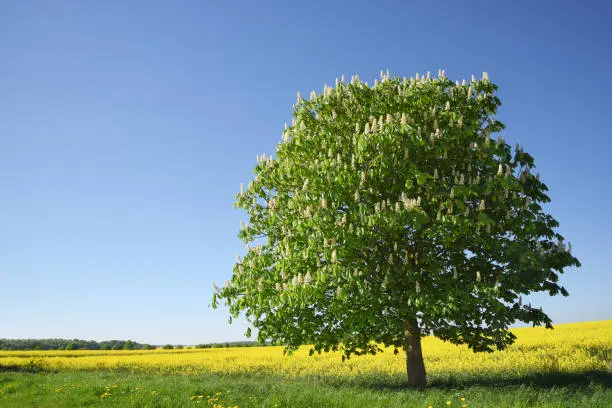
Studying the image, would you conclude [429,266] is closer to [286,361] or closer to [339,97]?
[339,97]

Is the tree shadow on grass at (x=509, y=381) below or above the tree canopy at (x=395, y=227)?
below

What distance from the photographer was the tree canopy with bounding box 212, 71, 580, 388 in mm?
15328

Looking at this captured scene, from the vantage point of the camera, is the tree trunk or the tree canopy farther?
the tree trunk

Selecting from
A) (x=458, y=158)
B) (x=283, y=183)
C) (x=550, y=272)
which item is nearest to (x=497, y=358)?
(x=550, y=272)

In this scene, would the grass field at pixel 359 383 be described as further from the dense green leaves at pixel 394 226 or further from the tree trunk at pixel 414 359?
the dense green leaves at pixel 394 226

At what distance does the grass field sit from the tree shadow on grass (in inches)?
1.6

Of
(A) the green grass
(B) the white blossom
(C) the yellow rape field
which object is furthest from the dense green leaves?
(C) the yellow rape field

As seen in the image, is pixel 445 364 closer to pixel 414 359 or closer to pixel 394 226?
pixel 414 359

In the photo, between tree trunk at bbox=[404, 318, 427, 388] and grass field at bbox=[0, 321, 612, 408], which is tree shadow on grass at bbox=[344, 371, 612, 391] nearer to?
grass field at bbox=[0, 321, 612, 408]

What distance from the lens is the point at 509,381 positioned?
19.7 metres

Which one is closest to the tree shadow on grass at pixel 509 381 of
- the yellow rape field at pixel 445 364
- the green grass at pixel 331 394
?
the green grass at pixel 331 394

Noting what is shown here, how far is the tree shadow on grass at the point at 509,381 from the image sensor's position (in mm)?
18337

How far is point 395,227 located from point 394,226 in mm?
47

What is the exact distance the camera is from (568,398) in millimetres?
14359
